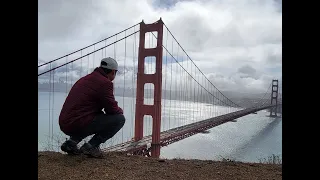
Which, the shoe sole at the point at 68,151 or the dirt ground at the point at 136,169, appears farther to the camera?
the shoe sole at the point at 68,151

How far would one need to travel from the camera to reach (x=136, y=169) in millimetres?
2150

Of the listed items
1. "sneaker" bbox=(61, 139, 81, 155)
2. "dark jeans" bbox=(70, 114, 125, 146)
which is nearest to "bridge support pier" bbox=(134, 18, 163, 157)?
"dark jeans" bbox=(70, 114, 125, 146)

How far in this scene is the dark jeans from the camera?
238 cm

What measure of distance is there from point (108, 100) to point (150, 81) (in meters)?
10.1

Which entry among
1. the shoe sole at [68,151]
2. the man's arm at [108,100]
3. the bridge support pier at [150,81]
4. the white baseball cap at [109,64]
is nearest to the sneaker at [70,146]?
the shoe sole at [68,151]

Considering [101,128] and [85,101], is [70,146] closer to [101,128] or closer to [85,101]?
[101,128]

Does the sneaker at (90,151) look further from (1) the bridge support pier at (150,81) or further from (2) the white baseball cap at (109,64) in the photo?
(1) the bridge support pier at (150,81)

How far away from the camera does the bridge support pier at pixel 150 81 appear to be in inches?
475

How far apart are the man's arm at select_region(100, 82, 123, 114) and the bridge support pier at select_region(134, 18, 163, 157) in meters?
9.52

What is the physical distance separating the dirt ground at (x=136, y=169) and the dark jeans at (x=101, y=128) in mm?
181

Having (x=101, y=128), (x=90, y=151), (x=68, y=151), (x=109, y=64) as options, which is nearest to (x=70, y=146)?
(x=68, y=151)
